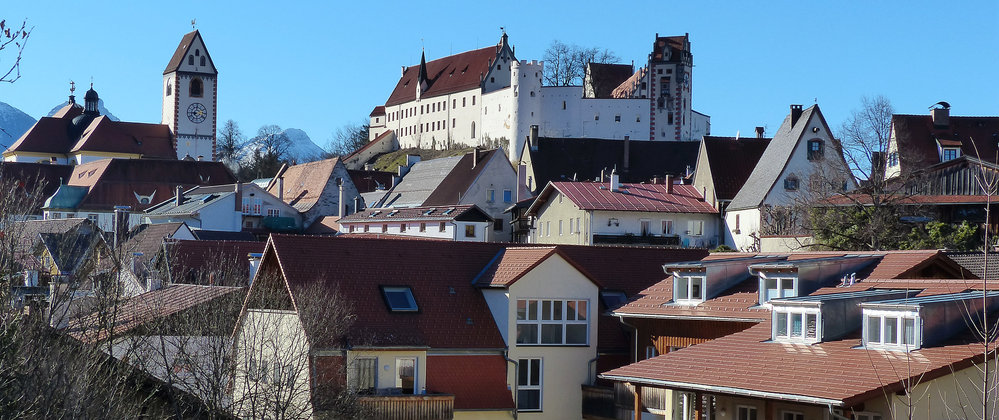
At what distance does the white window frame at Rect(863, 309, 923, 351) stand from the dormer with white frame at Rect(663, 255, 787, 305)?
308 inches

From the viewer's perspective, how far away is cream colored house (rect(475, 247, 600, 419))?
34.0m

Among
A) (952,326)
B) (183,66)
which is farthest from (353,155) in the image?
(952,326)

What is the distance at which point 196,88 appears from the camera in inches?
5689

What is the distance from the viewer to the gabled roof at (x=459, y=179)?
3169 inches

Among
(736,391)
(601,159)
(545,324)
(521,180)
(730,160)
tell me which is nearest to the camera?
(736,391)

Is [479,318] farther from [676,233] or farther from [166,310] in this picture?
[676,233]

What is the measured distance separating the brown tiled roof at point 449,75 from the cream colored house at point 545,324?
352ft

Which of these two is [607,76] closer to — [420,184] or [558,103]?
[558,103]

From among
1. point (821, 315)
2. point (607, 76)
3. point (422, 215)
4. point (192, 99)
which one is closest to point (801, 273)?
point (821, 315)

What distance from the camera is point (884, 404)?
21.9m

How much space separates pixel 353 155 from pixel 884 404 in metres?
130

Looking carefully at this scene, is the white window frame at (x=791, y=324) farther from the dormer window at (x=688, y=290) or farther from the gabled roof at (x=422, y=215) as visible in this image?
the gabled roof at (x=422, y=215)

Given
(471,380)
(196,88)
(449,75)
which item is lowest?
(471,380)

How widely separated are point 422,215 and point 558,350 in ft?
141
